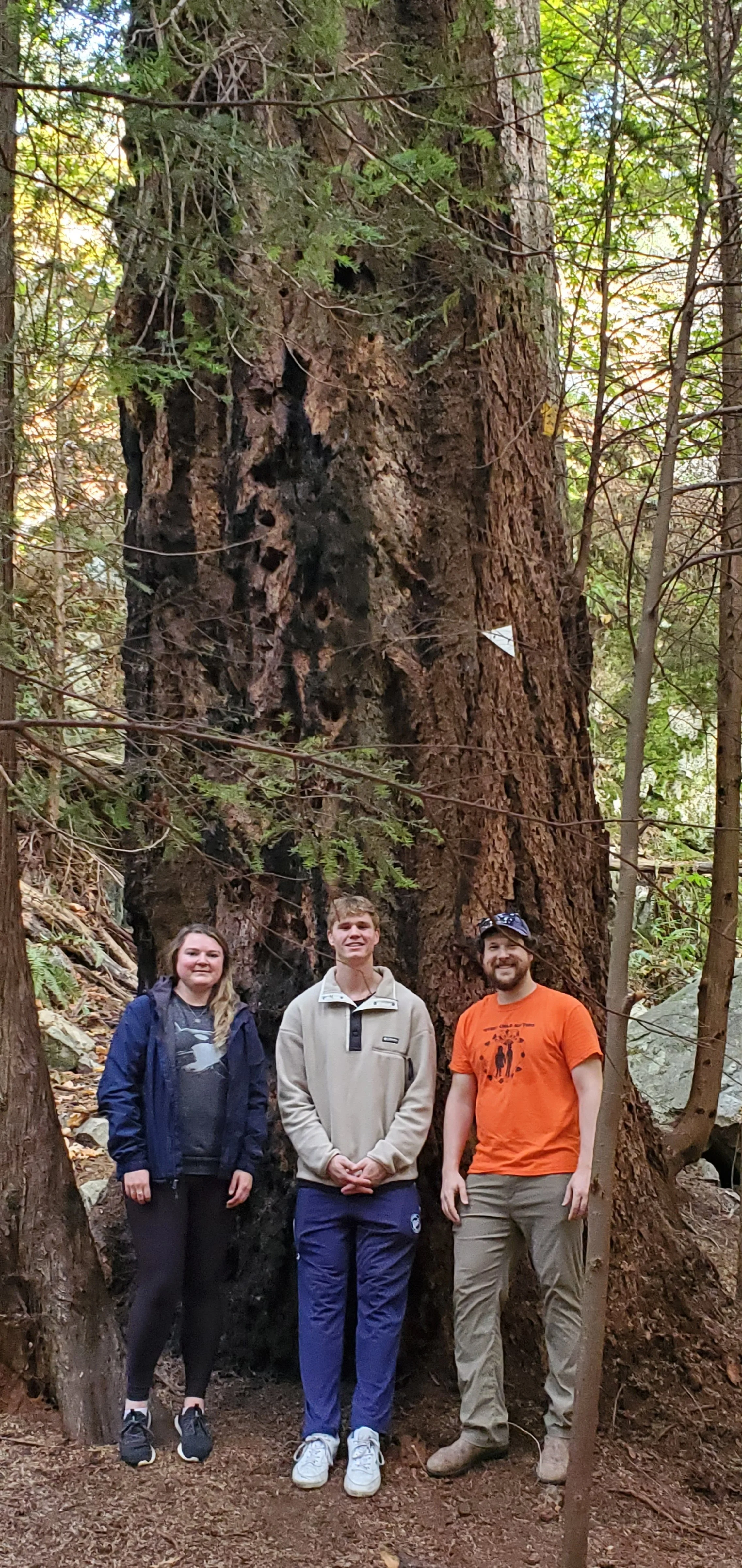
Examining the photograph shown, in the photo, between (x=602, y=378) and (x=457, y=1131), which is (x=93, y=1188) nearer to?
(x=457, y=1131)

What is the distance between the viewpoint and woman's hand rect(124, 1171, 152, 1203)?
13.5 feet

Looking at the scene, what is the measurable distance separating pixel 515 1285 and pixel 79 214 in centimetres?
442

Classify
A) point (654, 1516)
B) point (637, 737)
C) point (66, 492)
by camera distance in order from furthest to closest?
point (66, 492) → point (654, 1516) → point (637, 737)

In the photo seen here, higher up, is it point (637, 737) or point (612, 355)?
point (612, 355)

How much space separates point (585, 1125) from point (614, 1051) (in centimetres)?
106

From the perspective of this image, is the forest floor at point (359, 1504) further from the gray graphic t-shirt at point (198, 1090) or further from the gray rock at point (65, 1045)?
the gray rock at point (65, 1045)

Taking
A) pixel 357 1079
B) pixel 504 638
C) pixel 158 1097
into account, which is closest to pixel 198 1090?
pixel 158 1097

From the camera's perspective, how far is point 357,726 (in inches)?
198

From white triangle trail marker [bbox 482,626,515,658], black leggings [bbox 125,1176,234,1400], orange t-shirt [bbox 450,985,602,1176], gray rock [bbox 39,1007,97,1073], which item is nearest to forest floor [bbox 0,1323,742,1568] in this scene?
black leggings [bbox 125,1176,234,1400]

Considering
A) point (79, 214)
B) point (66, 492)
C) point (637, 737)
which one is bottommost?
point (637, 737)

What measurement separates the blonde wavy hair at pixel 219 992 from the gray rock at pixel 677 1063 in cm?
419

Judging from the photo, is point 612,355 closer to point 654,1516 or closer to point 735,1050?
point 735,1050

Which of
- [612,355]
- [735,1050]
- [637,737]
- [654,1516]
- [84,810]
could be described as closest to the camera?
[637,737]

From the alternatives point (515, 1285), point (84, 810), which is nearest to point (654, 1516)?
point (515, 1285)
